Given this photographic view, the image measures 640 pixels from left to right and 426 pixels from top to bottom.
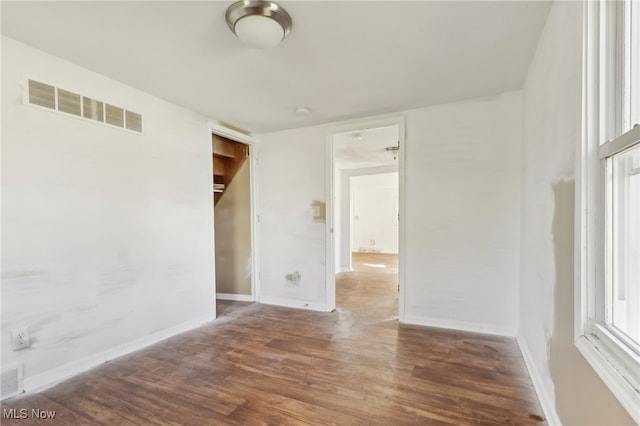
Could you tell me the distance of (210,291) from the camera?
3.02 m

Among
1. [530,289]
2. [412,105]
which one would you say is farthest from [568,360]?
[412,105]

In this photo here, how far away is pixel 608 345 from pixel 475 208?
1.91m

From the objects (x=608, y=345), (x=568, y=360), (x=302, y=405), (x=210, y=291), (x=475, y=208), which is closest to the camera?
(x=608, y=345)

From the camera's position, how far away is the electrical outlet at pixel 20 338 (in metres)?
1.68

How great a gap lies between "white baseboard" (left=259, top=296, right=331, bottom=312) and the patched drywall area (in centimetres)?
30

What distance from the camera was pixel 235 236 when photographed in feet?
12.5

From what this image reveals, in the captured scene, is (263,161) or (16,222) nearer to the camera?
(16,222)

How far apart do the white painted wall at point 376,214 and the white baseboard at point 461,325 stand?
5.06 m

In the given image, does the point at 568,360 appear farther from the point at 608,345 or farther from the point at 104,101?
the point at 104,101

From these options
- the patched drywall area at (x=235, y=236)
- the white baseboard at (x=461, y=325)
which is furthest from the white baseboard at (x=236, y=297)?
the white baseboard at (x=461, y=325)

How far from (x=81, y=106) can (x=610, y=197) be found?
3.05m

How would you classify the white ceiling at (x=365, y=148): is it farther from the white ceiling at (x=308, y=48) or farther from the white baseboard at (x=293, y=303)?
the white baseboard at (x=293, y=303)

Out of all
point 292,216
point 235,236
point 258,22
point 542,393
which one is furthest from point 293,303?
point 258,22

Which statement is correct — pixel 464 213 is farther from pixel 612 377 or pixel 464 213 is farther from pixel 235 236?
pixel 235 236
